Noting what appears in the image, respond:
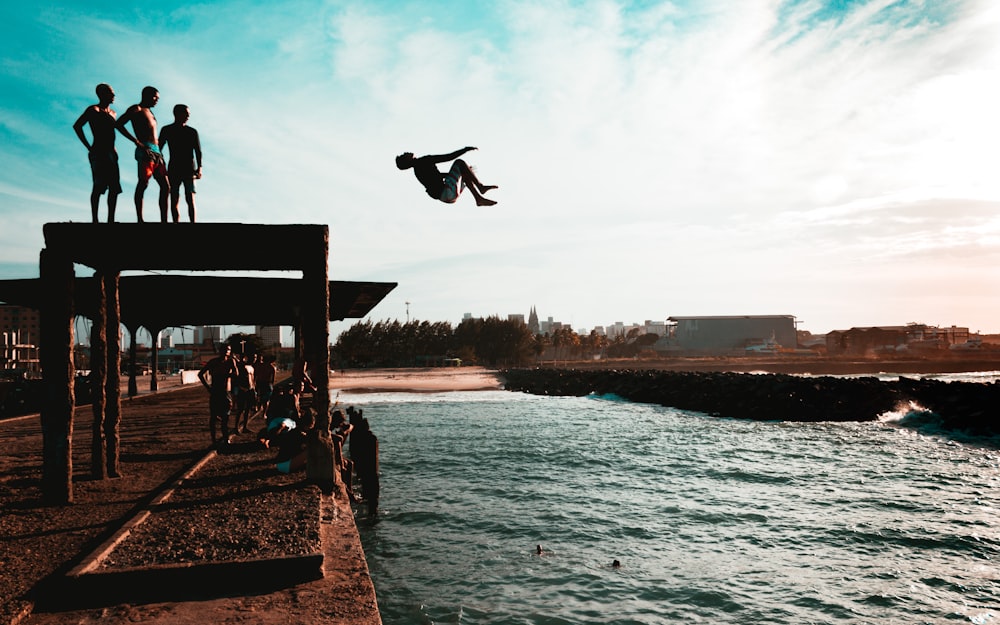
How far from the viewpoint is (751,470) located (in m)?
17.7

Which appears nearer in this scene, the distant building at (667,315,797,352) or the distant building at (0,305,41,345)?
the distant building at (667,315,797,352)

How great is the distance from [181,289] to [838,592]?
45.0ft

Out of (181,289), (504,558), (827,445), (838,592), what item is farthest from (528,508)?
(827,445)

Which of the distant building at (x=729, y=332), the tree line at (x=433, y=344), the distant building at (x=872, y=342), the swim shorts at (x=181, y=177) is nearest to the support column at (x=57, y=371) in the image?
the swim shorts at (x=181, y=177)

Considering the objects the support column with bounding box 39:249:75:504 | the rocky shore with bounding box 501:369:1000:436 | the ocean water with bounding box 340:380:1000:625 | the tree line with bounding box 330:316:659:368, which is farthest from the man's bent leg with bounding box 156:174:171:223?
the tree line with bounding box 330:316:659:368

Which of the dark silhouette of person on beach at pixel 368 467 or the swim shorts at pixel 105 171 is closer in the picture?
the swim shorts at pixel 105 171

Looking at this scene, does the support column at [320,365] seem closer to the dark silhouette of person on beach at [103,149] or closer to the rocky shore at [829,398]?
the dark silhouette of person on beach at [103,149]

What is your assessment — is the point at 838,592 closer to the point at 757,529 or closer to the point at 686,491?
the point at 757,529

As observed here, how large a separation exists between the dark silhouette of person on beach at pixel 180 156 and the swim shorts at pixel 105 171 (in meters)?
0.62

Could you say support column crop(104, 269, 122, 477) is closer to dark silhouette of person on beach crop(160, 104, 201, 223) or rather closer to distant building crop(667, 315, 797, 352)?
dark silhouette of person on beach crop(160, 104, 201, 223)

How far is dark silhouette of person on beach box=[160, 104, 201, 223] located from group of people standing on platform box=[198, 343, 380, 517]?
304 centimetres

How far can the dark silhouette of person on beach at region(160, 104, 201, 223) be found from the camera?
8.29 m

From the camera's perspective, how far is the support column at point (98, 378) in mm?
8828

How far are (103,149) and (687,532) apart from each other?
1112cm
